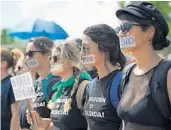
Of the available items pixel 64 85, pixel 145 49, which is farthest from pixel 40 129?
pixel 145 49

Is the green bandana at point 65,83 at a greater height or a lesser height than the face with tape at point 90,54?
lesser

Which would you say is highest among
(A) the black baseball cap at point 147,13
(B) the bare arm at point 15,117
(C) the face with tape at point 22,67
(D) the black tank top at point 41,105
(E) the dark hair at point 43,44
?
(A) the black baseball cap at point 147,13

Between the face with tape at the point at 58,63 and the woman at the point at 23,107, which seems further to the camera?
the woman at the point at 23,107

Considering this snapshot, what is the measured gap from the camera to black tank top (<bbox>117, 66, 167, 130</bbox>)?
2.58 metres

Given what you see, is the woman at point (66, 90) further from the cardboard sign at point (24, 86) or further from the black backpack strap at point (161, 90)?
the black backpack strap at point (161, 90)

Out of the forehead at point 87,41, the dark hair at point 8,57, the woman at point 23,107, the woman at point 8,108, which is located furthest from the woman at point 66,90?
the dark hair at point 8,57

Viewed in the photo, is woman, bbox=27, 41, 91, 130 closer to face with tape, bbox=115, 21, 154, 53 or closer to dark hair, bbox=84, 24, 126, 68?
dark hair, bbox=84, 24, 126, 68

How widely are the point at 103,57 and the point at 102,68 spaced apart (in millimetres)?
100

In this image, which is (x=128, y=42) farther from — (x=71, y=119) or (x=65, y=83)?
(x=65, y=83)

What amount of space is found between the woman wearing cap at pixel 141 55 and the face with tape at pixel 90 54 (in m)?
0.58

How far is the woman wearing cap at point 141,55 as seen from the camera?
2.62m

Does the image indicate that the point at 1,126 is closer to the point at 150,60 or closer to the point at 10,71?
the point at 10,71

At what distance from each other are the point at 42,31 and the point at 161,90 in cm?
532

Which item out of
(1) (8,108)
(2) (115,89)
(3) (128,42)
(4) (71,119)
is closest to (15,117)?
(1) (8,108)
